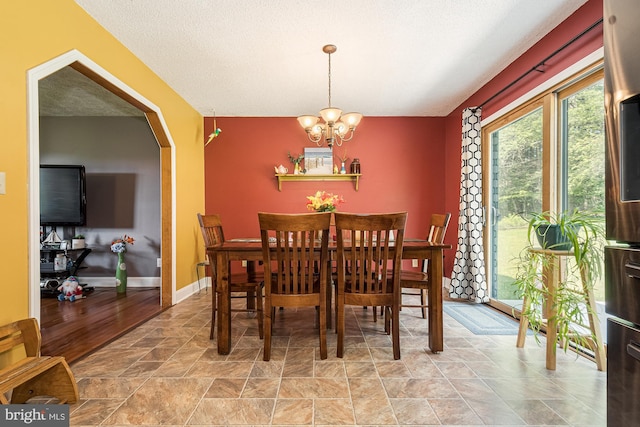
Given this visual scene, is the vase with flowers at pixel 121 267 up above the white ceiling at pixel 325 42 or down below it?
below

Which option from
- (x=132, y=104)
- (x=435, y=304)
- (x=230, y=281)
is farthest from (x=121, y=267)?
(x=435, y=304)

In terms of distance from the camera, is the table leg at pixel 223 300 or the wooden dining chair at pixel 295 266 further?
the table leg at pixel 223 300

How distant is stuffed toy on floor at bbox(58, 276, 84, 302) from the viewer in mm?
3576

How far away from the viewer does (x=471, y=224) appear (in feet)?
11.1

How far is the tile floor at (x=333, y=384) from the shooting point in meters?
1.46

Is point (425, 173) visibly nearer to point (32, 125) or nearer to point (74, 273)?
point (32, 125)

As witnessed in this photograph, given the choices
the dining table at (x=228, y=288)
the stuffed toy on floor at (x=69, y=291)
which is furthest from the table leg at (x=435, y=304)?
the stuffed toy on floor at (x=69, y=291)

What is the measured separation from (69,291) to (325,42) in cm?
413

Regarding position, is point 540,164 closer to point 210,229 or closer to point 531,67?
point 531,67

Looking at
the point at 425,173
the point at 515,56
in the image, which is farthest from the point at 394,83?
the point at 425,173

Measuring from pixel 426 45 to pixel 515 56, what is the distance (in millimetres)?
956

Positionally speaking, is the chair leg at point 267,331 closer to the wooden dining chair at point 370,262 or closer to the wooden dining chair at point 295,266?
the wooden dining chair at point 295,266

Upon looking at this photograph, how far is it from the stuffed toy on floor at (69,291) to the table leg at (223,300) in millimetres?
2716

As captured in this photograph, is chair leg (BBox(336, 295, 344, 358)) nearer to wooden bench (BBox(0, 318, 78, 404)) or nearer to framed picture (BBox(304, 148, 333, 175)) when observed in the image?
wooden bench (BBox(0, 318, 78, 404))
